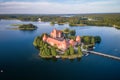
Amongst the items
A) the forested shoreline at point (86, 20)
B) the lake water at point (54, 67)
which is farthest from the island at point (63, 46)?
the forested shoreline at point (86, 20)

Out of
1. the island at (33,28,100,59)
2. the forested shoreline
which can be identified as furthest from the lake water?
the forested shoreline

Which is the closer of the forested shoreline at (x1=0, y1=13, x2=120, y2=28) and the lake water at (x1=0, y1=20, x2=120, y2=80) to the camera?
the lake water at (x1=0, y1=20, x2=120, y2=80)

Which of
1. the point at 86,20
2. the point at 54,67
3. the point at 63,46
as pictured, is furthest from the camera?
the point at 86,20

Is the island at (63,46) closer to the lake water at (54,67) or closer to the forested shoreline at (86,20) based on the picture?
the lake water at (54,67)

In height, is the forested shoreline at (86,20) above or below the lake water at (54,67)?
above

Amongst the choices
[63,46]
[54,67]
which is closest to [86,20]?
[63,46]

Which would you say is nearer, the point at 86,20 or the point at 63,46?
the point at 63,46

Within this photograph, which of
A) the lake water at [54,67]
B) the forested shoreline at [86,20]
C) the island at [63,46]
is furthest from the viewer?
the forested shoreline at [86,20]

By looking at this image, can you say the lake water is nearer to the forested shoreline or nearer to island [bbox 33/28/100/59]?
island [bbox 33/28/100/59]

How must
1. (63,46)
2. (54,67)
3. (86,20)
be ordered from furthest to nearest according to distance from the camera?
(86,20) → (63,46) → (54,67)

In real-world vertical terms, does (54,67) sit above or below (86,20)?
below

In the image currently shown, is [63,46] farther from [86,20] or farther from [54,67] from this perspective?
[86,20]

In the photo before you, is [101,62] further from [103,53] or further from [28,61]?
[28,61]
